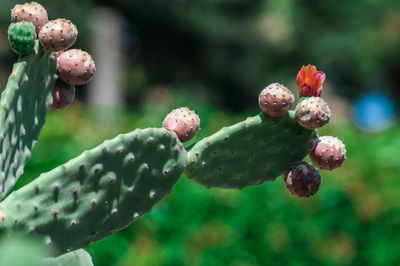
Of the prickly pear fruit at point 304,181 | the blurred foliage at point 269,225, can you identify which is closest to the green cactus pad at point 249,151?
the prickly pear fruit at point 304,181

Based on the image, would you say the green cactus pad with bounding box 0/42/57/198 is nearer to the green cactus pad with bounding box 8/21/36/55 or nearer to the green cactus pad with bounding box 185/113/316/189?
the green cactus pad with bounding box 8/21/36/55

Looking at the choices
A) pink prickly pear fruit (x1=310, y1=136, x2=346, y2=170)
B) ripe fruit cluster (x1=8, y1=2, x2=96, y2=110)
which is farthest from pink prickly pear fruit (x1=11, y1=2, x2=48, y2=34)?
pink prickly pear fruit (x1=310, y1=136, x2=346, y2=170)

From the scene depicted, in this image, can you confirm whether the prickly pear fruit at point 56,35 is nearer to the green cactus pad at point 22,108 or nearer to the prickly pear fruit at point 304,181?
the green cactus pad at point 22,108

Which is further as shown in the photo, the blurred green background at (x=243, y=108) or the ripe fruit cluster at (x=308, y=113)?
the blurred green background at (x=243, y=108)

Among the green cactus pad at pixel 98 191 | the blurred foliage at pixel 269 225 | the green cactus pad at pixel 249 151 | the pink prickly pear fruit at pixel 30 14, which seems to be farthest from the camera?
the blurred foliage at pixel 269 225

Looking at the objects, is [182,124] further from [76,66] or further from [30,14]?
[30,14]

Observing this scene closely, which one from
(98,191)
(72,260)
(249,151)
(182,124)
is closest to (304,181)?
(249,151)

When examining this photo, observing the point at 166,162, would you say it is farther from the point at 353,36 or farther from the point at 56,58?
the point at 353,36
